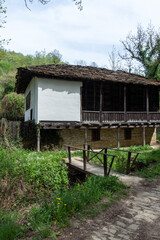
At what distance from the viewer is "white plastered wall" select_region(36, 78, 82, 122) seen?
1176cm

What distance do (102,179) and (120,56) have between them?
96.1 feet

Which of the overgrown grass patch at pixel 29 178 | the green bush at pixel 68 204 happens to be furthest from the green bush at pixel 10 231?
the overgrown grass patch at pixel 29 178

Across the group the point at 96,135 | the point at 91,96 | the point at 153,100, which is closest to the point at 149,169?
the point at 96,135

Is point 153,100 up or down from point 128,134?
up

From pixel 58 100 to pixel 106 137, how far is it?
5.78 meters

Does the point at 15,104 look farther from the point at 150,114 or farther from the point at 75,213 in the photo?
the point at 75,213

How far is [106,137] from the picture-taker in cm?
1565

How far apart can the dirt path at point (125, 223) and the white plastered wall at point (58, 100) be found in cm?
831

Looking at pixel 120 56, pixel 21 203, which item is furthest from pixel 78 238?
pixel 120 56

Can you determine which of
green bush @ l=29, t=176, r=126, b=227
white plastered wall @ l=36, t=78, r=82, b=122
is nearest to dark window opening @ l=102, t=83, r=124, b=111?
white plastered wall @ l=36, t=78, r=82, b=122

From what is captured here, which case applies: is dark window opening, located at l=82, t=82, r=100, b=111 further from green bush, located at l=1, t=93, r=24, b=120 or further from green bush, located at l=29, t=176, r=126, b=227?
green bush, located at l=29, t=176, r=126, b=227

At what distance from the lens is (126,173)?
263 inches

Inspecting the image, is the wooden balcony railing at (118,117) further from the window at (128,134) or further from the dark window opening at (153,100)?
the window at (128,134)

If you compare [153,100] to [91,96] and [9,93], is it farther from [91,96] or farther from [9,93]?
[9,93]
